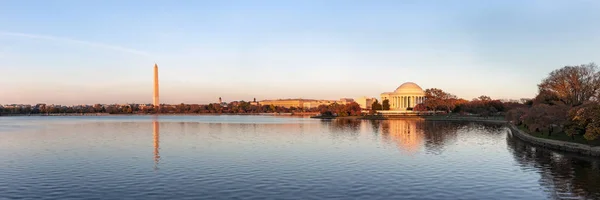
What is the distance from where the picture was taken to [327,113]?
125875mm

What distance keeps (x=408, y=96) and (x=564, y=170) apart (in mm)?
127102

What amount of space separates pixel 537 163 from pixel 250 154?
1633 cm

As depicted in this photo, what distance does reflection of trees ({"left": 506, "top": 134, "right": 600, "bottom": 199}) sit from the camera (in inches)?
732

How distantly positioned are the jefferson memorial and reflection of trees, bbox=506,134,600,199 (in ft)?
377

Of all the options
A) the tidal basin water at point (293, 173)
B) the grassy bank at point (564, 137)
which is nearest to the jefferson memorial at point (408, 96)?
the grassy bank at point (564, 137)

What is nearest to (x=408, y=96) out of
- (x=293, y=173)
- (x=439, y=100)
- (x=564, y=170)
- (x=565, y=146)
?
(x=439, y=100)

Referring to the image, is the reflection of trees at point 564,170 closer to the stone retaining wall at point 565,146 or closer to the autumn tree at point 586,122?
the stone retaining wall at point 565,146

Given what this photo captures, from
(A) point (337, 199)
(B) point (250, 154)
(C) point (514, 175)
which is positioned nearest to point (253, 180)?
(A) point (337, 199)

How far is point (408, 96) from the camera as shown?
149375mm

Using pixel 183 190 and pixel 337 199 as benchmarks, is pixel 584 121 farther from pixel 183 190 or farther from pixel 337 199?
pixel 183 190

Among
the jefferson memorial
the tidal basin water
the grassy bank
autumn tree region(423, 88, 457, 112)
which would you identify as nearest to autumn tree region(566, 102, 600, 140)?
the grassy bank

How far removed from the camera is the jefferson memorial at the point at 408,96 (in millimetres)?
149125

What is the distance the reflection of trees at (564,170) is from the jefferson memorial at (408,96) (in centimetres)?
11482

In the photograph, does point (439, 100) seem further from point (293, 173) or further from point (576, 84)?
point (293, 173)
